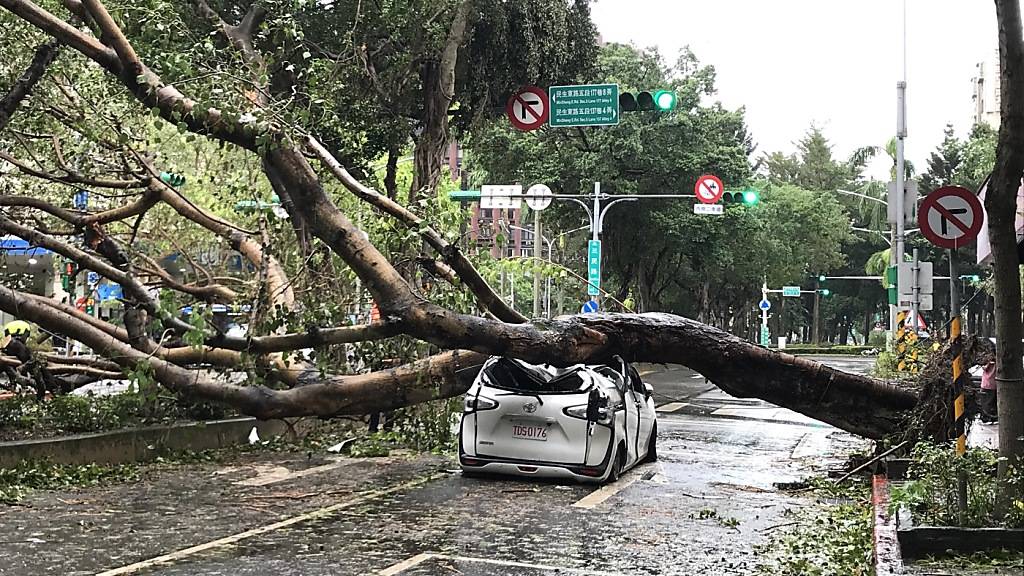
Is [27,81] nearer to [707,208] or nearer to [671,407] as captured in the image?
[671,407]

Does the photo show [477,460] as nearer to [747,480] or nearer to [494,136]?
[747,480]

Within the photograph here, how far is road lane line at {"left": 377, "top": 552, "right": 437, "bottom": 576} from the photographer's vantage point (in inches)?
310

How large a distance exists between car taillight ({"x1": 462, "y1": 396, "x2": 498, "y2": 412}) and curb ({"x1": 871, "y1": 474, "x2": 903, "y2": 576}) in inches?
162

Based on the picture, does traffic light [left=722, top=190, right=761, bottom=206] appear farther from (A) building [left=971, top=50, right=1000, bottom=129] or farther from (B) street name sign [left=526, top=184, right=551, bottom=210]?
(A) building [left=971, top=50, right=1000, bottom=129]

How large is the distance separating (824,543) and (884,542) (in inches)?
47.8

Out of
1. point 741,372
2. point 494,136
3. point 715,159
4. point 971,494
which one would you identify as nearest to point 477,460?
A: point 741,372

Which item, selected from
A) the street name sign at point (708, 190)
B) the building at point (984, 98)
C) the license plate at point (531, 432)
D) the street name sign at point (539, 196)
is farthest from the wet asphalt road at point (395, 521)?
the building at point (984, 98)

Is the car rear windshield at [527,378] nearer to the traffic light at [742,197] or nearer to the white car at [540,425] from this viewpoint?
the white car at [540,425]

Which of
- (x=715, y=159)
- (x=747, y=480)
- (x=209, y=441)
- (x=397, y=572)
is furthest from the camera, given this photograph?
(x=715, y=159)

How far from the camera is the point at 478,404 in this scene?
12648mm

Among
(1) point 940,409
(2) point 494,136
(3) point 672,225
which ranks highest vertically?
(2) point 494,136

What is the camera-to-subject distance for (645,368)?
1730 inches

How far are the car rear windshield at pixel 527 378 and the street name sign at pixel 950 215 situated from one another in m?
4.08

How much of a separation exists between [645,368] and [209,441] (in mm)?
30308
